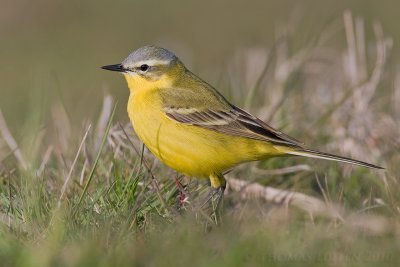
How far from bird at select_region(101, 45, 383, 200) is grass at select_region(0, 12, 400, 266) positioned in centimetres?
Result: 16

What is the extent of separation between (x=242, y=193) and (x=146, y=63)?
124 cm

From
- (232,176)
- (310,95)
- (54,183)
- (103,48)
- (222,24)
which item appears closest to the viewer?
(54,183)

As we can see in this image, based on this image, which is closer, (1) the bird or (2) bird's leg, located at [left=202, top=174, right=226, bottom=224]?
(2) bird's leg, located at [left=202, top=174, right=226, bottom=224]

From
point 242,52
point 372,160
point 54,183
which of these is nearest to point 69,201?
point 54,183

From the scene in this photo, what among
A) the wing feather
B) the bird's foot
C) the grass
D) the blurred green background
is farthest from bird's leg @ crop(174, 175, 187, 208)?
the blurred green background

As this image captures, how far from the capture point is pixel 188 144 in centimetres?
629

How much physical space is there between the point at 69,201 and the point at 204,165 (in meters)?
1.20

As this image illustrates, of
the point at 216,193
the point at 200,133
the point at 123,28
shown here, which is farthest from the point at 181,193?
the point at 123,28

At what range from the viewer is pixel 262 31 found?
16641mm

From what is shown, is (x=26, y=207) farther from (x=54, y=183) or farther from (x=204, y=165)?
(x=204, y=165)

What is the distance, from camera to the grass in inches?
178

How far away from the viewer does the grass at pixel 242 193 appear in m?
4.52

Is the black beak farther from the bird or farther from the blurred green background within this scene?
the blurred green background

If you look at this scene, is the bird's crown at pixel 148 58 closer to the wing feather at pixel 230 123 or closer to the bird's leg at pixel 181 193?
the wing feather at pixel 230 123
